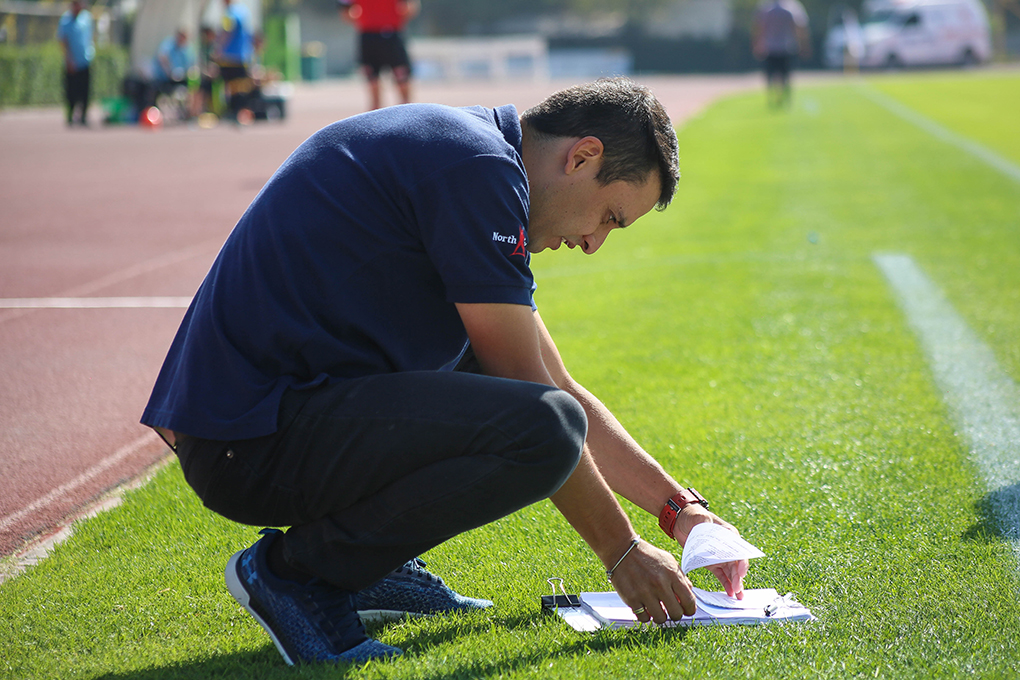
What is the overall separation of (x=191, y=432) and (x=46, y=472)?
189 centimetres

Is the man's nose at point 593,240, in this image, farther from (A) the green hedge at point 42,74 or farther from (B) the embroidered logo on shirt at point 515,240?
(A) the green hedge at point 42,74

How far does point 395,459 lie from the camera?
2.09 meters

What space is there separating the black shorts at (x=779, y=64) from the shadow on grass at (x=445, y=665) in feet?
75.1

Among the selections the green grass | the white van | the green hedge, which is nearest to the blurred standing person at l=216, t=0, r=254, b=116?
the green hedge

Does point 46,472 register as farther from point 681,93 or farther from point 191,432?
point 681,93

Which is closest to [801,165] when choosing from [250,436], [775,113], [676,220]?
[676,220]

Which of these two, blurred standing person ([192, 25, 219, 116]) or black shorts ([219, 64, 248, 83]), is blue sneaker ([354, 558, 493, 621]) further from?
blurred standing person ([192, 25, 219, 116])

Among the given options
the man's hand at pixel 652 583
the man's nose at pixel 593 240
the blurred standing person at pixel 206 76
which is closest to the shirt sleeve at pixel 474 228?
the man's nose at pixel 593 240

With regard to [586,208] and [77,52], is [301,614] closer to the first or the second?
[586,208]

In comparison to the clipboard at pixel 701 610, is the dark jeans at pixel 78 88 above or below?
above

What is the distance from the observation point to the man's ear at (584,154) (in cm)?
214

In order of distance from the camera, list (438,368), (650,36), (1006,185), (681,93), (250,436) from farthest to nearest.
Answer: (650,36), (681,93), (1006,185), (438,368), (250,436)

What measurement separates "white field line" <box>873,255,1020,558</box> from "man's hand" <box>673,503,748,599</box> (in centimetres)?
84

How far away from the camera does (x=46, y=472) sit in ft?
11.9
